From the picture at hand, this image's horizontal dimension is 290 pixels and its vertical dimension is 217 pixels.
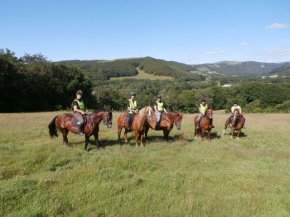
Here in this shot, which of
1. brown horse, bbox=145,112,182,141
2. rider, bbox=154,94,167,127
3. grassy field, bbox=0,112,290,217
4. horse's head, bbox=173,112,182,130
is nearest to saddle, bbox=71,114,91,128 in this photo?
grassy field, bbox=0,112,290,217

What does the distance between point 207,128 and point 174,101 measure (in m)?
91.8

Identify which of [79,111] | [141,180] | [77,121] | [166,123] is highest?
[79,111]

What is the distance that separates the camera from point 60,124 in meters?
16.7

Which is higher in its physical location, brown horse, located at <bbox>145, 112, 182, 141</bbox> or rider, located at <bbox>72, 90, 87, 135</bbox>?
rider, located at <bbox>72, 90, 87, 135</bbox>

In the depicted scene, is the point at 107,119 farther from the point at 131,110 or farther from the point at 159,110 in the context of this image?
the point at 159,110

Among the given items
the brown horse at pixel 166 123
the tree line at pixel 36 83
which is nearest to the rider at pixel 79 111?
the brown horse at pixel 166 123

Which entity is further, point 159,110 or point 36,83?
point 36,83

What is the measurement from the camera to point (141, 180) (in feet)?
36.8

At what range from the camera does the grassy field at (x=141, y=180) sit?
29.0 ft

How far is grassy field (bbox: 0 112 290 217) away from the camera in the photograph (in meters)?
8.83

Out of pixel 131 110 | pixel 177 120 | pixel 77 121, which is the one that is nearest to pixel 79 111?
pixel 77 121

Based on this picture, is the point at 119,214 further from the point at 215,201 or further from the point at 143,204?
the point at 215,201

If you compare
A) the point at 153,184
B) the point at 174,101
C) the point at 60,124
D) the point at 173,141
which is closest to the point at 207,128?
the point at 173,141

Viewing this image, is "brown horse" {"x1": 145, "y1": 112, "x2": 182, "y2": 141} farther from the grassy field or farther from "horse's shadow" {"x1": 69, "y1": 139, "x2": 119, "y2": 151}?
"horse's shadow" {"x1": 69, "y1": 139, "x2": 119, "y2": 151}
